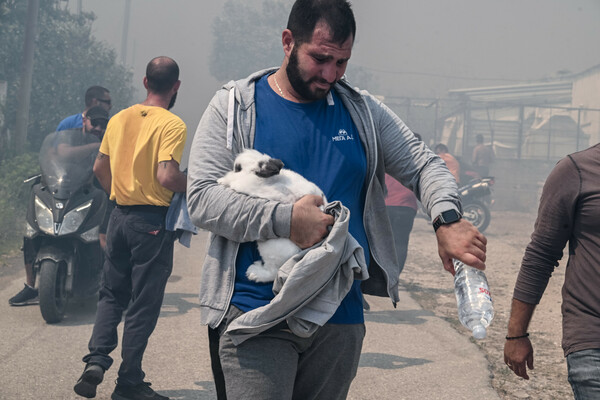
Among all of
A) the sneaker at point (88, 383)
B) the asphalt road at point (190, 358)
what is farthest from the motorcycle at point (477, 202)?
the sneaker at point (88, 383)

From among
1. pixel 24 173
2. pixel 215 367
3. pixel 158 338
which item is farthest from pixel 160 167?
pixel 24 173

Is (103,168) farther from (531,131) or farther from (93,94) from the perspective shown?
(531,131)

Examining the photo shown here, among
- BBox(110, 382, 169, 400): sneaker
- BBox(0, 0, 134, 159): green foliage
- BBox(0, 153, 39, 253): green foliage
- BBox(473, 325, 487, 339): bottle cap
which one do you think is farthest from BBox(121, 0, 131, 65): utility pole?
BBox(473, 325, 487, 339): bottle cap

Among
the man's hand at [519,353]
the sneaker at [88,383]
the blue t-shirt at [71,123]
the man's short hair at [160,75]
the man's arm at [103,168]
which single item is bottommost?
the sneaker at [88,383]

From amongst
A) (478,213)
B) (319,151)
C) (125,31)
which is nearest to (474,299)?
(319,151)

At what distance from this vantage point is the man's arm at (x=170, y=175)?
474 centimetres

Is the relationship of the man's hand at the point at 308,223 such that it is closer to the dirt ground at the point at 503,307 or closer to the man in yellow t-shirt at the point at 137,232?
the man in yellow t-shirt at the point at 137,232

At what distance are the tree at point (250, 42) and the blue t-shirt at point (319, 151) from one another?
45.1 metres

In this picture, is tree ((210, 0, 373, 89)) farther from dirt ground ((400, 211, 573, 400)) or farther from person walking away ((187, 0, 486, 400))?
person walking away ((187, 0, 486, 400))

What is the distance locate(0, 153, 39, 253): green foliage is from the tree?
111 ft

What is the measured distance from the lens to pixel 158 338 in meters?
6.29

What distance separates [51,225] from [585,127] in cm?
2975

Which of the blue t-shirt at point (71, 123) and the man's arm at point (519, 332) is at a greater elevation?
the blue t-shirt at point (71, 123)

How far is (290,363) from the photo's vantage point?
238 centimetres
